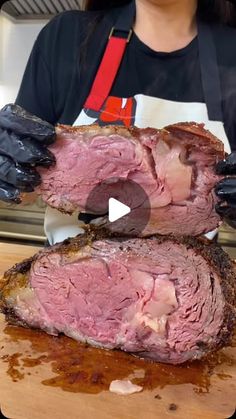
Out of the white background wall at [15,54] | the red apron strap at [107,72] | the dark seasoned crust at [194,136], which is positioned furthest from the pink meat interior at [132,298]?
the white background wall at [15,54]

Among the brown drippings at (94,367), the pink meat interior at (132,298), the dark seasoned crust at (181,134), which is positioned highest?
the dark seasoned crust at (181,134)

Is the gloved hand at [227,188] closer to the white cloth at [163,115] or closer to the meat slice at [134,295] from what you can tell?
the meat slice at [134,295]

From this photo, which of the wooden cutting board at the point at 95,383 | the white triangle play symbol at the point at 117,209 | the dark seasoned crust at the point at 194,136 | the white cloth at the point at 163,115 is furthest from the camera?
A: the white cloth at the point at 163,115

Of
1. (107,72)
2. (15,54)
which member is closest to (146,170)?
(107,72)

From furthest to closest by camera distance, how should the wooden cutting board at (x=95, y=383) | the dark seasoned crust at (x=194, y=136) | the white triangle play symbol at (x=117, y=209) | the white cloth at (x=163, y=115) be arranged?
1. the white cloth at (x=163, y=115)
2. the white triangle play symbol at (x=117, y=209)
3. the dark seasoned crust at (x=194, y=136)
4. the wooden cutting board at (x=95, y=383)

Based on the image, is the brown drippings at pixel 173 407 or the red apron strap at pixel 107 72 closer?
the brown drippings at pixel 173 407

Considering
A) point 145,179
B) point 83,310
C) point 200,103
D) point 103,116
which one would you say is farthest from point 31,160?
point 200,103
